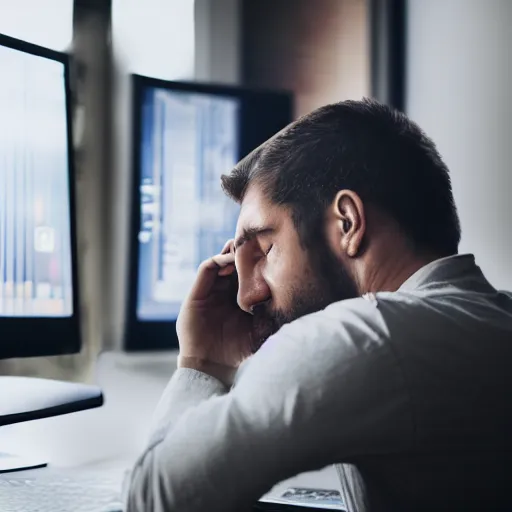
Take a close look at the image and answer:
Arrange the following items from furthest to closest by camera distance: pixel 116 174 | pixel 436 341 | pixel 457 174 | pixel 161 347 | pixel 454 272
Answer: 1. pixel 116 174
2. pixel 457 174
3. pixel 161 347
4. pixel 454 272
5. pixel 436 341

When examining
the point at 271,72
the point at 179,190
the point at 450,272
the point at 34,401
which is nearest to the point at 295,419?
the point at 450,272

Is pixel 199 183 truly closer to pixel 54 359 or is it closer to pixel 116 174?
pixel 116 174

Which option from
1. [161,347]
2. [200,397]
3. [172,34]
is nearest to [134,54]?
[172,34]

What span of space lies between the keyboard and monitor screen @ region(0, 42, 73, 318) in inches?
9.0

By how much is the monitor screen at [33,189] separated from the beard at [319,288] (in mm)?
321

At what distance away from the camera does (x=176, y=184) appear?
1.31 metres

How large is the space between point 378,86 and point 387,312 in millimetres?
927

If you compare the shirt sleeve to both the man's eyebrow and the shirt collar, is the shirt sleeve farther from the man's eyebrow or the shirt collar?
the man's eyebrow

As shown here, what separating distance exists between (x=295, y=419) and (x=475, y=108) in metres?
0.87

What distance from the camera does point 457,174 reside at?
1.37 metres

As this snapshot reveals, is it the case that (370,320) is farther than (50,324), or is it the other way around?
(50,324)

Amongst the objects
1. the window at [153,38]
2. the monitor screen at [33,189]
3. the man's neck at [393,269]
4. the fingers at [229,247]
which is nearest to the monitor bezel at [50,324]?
the monitor screen at [33,189]

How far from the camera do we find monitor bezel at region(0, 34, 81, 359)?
1.07m

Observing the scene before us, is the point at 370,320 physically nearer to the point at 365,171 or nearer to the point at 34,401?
the point at 365,171
